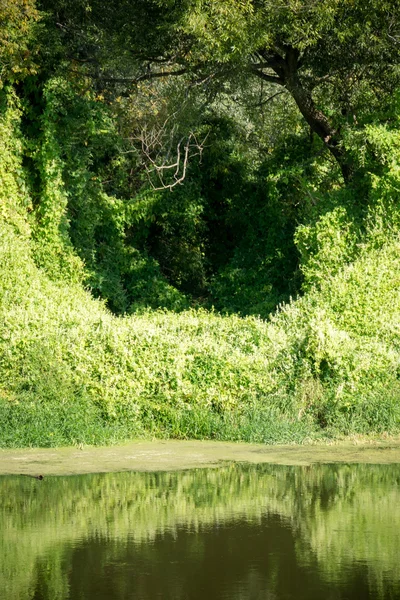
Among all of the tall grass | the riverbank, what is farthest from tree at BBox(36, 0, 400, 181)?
the riverbank

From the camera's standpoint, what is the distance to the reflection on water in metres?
6.50

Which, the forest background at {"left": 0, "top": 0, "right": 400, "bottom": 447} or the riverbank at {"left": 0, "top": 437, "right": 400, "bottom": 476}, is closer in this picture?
the riverbank at {"left": 0, "top": 437, "right": 400, "bottom": 476}

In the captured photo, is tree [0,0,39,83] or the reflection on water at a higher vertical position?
tree [0,0,39,83]

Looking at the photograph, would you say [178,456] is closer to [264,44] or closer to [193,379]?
[193,379]

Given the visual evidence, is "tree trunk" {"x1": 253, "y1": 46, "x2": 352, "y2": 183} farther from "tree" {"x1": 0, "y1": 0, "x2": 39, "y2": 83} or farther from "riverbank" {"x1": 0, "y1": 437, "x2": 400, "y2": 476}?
"riverbank" {"x1": 0, "y1": 437, "x2": 400, "y2": 476}

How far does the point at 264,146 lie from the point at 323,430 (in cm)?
1366

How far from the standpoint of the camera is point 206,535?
25.6 ft

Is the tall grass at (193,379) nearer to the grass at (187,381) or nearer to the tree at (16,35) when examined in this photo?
the grass at (187,381)

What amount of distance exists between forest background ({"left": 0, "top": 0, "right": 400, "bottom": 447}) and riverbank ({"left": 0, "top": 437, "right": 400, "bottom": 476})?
1.07ft

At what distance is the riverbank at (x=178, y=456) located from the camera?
394 inches

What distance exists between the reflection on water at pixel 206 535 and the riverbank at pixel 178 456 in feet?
0.80

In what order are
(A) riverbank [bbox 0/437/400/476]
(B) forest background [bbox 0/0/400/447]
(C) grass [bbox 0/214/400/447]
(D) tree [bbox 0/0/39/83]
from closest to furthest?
(A) riverbank [bbox 0/437/400/476] < (C) grass [bbox 0/214/400/447] < (B) forest background [bbox 0/0/400/447] < (D) tree [bbox 0/0/39/83]

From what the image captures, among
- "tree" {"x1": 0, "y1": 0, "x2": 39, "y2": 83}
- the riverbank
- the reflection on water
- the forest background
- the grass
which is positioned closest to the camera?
the reflection on water

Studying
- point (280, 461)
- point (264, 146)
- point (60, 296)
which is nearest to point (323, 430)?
point (280, 461)
